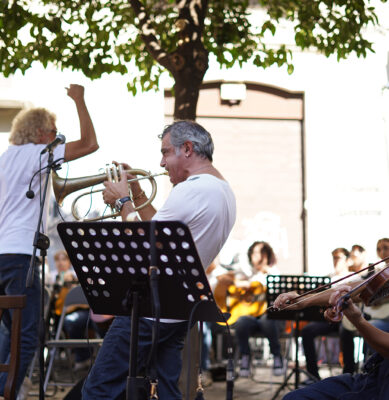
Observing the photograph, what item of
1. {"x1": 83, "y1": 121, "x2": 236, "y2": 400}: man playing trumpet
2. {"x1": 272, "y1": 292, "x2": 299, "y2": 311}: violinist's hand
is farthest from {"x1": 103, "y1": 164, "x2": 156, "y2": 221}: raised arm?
{"x1": 272, "y1": 292, "x2": 299, "y2": 311}: violinist's hand

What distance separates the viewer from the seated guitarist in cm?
782

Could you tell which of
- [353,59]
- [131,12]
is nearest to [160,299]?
[131,12]

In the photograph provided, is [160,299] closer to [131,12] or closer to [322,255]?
[131,12]

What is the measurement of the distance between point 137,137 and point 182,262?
8303mm

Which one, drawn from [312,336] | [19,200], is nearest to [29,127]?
[19,200]

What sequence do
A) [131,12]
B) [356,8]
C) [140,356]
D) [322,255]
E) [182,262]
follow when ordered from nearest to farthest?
[182,262]
[140,356]
[356,8]
[131,12]
[322,255]

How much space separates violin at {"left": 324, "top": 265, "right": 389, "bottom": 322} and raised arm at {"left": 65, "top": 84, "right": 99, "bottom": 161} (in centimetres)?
208

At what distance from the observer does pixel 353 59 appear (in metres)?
11.3

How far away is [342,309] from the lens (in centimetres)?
251

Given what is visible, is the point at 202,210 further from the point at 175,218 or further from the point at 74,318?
the point at 74,318

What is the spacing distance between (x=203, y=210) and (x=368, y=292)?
0.79 m

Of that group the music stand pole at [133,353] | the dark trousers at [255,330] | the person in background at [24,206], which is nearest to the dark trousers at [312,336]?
the dark trousers at [255,330]

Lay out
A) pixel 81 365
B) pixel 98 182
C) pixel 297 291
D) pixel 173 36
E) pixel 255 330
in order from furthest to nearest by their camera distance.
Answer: pixel 81 365, pixel 255 330, pixel 173 36, pixel 297 291, pixel 98 182

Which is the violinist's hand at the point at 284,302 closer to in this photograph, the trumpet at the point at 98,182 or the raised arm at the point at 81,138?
the trumpet at the point at 98,182
